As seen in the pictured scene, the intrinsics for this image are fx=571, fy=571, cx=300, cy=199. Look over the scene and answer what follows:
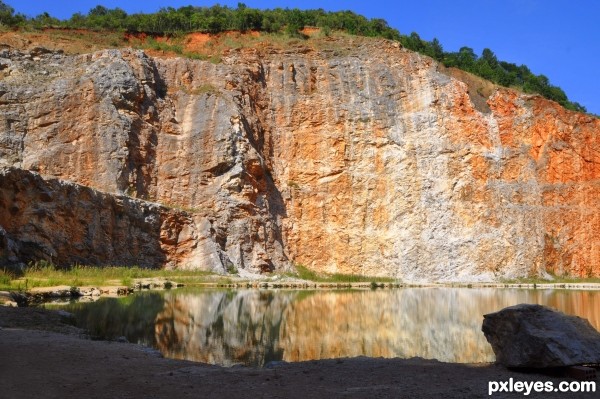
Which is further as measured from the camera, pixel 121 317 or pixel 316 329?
pixel 121 317

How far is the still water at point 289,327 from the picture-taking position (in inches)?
435

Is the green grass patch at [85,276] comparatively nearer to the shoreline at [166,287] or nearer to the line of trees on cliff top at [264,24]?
the shoreline at [166,287]

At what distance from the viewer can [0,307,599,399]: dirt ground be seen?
6688 mm

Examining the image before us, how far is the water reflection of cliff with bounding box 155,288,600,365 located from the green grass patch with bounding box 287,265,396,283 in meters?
15.5

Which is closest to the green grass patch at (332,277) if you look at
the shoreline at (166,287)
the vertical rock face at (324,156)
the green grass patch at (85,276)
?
the vertical rock face at (324,156)

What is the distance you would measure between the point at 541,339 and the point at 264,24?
5080cm

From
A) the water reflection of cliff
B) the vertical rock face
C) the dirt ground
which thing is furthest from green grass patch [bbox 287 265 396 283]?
the dirt ground

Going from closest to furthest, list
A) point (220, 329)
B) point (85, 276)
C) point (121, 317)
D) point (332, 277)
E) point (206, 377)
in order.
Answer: point (206, 377) → point (220, 329) → point (121, 317) → point (85, 276) → point (332, 277)

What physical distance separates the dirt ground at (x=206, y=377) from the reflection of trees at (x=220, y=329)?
1384mm

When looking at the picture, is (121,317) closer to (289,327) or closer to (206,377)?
(289,327)

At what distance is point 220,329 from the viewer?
1395cm

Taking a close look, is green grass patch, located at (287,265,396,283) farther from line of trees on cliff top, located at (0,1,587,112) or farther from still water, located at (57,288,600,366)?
line of trees on cliff top, located at (0,1,587,112)

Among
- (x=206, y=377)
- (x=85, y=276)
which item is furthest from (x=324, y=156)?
(x=206, y=377)

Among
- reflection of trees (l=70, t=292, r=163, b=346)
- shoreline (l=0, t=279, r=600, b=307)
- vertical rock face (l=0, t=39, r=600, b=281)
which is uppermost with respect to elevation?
vertical rock face (l=0, t=39, r=600, b=281)
